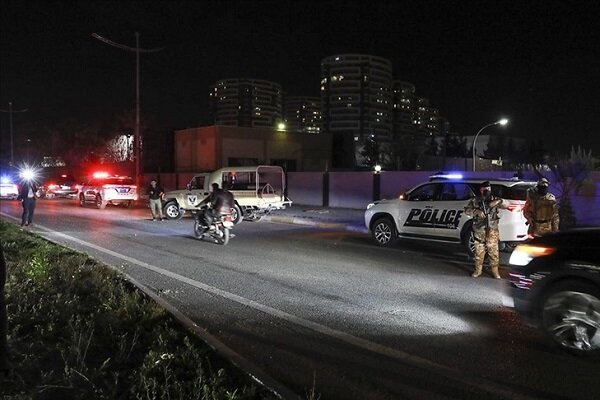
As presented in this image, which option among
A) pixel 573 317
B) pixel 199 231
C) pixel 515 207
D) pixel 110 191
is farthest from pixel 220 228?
pixel 110 191

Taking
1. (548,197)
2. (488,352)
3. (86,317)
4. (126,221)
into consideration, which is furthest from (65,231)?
(488,352)

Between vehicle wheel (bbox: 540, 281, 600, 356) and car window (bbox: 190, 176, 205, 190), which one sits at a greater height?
car window (bbox: 190, 176, 205, 190)

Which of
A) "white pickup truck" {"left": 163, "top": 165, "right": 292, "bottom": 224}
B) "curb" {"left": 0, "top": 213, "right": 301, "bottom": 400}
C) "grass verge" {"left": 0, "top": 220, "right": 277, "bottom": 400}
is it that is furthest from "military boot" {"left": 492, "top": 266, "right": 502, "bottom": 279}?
"white pickup truck" {"left": 163, "top": 165, "right": 292, "bottom": 224}

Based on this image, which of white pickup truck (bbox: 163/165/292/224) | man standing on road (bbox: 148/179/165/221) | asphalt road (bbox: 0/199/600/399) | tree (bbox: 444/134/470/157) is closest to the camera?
asphalt road (bbox: 0/199/600/399)

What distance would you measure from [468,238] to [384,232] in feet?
7.90

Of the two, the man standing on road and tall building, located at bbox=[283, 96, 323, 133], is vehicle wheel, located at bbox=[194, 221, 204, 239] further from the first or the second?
tall building, located at bbox=[283, 96, 323, 133]

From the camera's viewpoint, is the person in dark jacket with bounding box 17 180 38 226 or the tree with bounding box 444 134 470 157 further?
the tree with bounding box 444 134 470 157

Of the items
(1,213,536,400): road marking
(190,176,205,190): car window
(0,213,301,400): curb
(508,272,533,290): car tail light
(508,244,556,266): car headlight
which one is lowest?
(1,213,536,400): road marking

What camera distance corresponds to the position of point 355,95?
130375 millimetres

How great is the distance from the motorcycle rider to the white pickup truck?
426cm

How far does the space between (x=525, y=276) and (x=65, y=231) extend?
47.2ft

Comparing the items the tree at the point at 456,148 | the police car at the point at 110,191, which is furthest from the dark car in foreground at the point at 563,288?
the tree at the point at 456,148

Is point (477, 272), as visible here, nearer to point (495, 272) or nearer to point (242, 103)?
point (495, 272)

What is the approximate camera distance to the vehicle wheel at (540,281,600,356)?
5.81 metres
